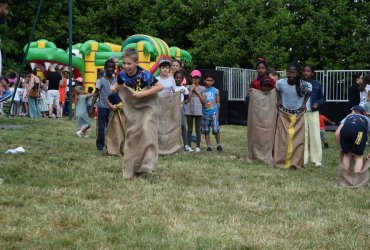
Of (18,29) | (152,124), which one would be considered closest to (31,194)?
(152,124)

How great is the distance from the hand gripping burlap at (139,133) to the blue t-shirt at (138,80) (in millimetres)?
152

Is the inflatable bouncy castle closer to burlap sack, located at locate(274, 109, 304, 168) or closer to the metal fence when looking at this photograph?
the metal fence

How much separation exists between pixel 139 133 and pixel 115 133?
9.30 feet

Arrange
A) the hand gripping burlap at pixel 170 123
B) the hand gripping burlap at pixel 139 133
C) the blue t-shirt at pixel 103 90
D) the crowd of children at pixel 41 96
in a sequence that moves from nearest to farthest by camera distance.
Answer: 1. the hand gripping burlap at pixel 139 133
2. the blue t-shirt at pixel 103 90
3. the hand gripping burlap at pixel 170 123
4. the crowd of children at pixel 41 96

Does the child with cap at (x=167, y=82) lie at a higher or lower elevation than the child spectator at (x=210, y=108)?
higher

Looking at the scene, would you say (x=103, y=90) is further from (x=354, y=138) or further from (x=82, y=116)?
(x=354, y=138)

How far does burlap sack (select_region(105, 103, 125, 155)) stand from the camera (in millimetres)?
11297

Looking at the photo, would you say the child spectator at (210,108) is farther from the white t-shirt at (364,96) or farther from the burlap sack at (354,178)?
the burlap sack at (354,178)

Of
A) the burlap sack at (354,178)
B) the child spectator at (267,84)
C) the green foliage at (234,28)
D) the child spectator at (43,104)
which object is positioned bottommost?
the burlap sack at (354,178)

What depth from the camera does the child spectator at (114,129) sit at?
445 inches

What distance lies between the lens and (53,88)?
2358cm

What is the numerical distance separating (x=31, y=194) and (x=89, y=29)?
2710cm

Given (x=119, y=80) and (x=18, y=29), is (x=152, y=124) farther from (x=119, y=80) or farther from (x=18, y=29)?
(x=18, y=29)

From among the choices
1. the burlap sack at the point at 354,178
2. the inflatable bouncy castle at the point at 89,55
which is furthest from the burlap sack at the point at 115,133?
the inflatable bouncy castle at the point at 89,55
